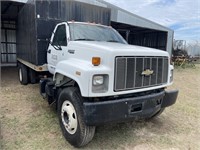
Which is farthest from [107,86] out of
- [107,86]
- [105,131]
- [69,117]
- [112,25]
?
[112,25]

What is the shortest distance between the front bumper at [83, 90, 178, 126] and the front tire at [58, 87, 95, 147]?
28 centimetres

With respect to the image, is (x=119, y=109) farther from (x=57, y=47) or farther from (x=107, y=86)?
(x=57, y=47)

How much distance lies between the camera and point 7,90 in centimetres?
747

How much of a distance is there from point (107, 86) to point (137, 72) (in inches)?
24.9

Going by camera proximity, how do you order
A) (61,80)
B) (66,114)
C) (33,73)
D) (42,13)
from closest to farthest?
(66,114) < (61,80) < (42,13) < (33,73)

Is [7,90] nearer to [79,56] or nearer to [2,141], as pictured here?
[2,141]

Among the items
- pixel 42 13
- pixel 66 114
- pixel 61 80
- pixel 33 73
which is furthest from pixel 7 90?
pixel 66 114

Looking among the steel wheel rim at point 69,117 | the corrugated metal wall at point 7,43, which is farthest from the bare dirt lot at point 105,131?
the corrugated metal wall at point 7,43

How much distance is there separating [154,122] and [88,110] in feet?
8.08

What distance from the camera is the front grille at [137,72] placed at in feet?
10.8

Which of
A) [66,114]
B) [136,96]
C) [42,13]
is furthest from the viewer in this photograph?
[42,13]

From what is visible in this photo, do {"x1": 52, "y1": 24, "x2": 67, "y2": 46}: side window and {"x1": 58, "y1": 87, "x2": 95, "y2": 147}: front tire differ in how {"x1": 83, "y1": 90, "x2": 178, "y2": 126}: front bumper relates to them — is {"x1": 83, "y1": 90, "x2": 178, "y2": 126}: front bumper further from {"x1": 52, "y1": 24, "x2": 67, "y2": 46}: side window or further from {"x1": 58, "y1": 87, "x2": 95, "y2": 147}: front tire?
{"x1": 52, "y1": 24, "x2": 67, "y2": 46}: side window

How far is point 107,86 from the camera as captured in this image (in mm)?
3186

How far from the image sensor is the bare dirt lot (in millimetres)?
3816
